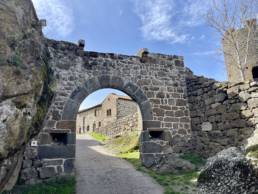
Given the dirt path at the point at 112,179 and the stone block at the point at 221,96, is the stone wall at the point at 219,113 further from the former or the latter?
the dirt path at the point at 112,179

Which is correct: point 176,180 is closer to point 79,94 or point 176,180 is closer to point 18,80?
point 79,94

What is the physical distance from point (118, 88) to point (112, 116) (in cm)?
1716

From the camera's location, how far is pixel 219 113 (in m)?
7.91

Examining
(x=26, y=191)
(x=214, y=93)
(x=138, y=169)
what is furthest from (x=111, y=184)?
(x=214, y=93)

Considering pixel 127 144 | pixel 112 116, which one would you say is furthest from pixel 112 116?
pixel 127 144

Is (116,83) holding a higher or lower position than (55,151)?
higher

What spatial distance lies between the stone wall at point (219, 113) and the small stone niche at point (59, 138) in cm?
442

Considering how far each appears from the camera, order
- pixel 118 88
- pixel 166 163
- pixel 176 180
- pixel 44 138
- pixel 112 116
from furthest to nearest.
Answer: pixel 112 116 → pixel 118 88 → pixel 166 163 → pixel 44 138 → pixel 176 180

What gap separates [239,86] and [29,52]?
662 centimetres

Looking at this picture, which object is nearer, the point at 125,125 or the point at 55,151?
the point at 55,151

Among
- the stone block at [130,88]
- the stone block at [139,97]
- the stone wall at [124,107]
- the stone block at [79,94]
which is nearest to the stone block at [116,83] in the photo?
the stone block at [130,88]

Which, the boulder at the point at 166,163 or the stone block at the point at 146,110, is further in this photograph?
the stone block at the point at 146,110

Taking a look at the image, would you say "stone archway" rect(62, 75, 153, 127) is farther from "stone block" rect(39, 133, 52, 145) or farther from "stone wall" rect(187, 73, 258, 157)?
"stone wall" rect(187, 73, 258, 157)

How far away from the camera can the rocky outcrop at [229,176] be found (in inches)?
121
